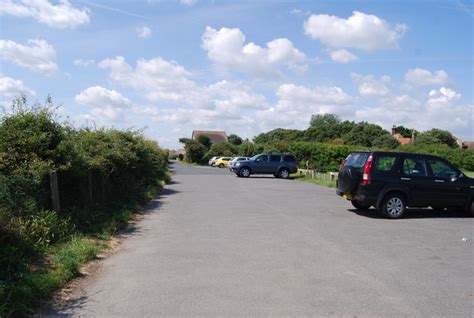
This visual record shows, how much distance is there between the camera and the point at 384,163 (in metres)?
11.7

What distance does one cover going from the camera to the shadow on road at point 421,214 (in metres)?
12.1

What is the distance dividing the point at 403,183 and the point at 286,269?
650 centimetres

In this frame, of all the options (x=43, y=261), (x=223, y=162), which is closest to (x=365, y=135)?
(x=223, y=162)

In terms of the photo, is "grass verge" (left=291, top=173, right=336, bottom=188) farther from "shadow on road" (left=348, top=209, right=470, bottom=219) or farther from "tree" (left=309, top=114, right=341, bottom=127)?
"tree" (left=309, top=114, right=341, bottom=127)

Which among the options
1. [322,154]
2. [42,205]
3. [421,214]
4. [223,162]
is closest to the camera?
[42,205]

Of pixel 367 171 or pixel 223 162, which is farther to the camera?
pixel 223 162

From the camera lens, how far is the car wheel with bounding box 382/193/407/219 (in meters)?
11.7

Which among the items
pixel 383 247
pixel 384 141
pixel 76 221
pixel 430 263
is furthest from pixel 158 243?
pixel 384 141

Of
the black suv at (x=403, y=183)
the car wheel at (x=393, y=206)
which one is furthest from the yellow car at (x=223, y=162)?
the car wheel at (x=393, y=206)

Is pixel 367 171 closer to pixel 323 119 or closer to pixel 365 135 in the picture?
pixel 365 135

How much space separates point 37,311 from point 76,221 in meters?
4.11

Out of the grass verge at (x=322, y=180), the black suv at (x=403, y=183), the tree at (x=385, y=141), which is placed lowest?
the grass verge at (x=322, y=180)

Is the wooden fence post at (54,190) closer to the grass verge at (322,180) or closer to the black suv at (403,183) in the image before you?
the black suv at (403,183)

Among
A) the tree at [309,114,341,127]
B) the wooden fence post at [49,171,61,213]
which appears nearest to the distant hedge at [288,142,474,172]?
the wooden fence post at [49,171,61,213]
